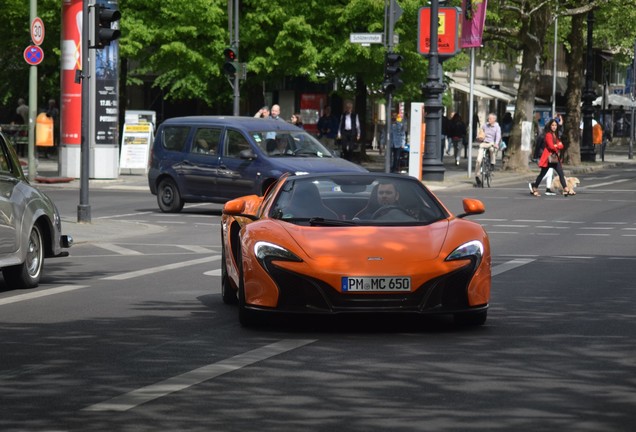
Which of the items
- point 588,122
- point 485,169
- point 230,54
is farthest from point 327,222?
point 588,122

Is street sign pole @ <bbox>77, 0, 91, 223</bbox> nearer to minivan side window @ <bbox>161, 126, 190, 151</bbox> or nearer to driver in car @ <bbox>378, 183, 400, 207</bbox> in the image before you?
minivan side window @ <bbox>161, 126, 190, 151</bbox>

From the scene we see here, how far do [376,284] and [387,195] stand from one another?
1564 mm

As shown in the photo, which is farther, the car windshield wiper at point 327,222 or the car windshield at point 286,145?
the car windshield at point 286,145

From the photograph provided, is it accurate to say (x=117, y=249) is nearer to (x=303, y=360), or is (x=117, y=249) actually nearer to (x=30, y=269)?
(x=30, y=269)

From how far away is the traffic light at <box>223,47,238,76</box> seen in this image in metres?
38.8

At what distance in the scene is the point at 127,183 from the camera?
3897 centimetres

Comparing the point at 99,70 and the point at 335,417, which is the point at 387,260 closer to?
Answer: the point at 335,417

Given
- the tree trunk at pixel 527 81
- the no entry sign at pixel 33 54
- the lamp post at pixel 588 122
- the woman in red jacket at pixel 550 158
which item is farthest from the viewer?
the lamp post at pixel 588 122

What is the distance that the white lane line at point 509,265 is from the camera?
16.9 meters

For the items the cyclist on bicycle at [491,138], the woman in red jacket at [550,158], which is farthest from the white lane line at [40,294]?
the cyclist on bicycle at [491,138]

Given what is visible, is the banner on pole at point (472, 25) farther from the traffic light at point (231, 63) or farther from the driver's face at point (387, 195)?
the driver's face at point (387, 195)

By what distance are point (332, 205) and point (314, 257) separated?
1.46 meters

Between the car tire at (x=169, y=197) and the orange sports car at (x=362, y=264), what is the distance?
54.8 feet

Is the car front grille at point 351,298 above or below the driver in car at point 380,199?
below
